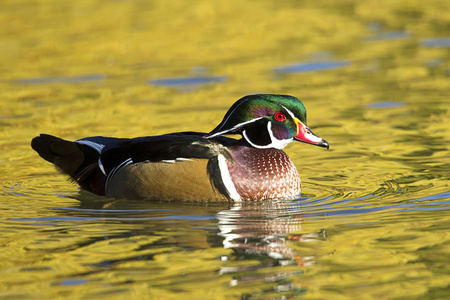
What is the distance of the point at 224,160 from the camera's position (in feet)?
27.1

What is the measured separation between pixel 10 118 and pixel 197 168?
467 centimetres

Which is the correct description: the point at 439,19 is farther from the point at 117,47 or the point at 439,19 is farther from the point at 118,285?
the point at 118,285

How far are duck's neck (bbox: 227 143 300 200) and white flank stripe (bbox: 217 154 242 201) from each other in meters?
0.04

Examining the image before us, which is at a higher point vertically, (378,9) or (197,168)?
(378,9)

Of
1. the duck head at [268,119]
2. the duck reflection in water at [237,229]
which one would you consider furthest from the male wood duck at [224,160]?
the duck reflection in water at [237,229]

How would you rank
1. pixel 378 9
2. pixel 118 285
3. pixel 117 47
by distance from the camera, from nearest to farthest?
1. pixel 118 285
2. pixel 117 47
3. pixel 378 9

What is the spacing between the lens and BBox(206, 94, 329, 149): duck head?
8391 millimetres

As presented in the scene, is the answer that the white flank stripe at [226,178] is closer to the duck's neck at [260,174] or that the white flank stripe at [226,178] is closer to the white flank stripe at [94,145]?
the duck's neck at [260,174]

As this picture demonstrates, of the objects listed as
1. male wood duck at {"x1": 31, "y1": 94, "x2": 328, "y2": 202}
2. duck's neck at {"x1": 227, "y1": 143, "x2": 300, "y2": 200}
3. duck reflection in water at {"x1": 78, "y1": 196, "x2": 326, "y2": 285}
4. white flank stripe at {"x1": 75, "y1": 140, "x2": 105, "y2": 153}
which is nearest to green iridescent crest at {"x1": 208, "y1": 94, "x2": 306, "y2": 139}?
male wood duck at {"x1": 31, "y1": 94, "x2": 328, "y2": 202}

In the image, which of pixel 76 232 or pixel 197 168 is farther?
pixel 197 168

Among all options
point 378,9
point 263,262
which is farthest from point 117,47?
point 263,262

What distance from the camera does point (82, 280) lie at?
5984 mm

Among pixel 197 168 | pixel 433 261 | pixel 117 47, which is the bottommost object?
pixel 433 261

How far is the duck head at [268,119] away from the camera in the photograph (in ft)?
27.5
